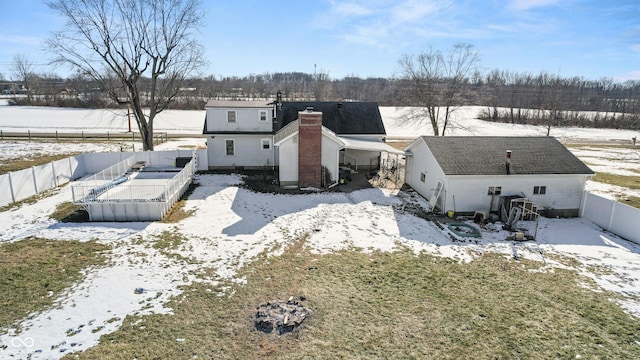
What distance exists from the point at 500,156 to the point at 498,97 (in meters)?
85.8

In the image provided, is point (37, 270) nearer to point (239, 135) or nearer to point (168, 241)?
point (168, 241)

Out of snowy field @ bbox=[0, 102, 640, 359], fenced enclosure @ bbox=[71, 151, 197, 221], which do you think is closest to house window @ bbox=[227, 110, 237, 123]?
fenced enclosure @ bbox=[71, 151, 197, 221]

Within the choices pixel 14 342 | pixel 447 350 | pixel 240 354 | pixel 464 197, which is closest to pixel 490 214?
pixel 464 197

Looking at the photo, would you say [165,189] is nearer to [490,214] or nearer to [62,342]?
[62,342]

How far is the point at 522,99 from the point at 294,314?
101 metres

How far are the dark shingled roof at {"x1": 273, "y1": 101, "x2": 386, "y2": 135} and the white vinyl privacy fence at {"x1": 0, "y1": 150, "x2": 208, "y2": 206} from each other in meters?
6.83

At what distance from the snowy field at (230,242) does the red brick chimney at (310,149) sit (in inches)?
75.9

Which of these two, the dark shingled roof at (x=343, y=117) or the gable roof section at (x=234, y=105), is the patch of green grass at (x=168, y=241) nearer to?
the gable roof section at (x=234, y=105)

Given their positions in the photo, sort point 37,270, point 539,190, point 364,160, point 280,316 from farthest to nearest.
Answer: point 364,160 < point 539,190 < point 37,270 < point 280,316

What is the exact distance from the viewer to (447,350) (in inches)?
341

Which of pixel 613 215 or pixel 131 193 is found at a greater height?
pixel 131 193

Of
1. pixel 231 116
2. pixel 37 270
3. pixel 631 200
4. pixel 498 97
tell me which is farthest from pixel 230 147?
pixel 498 97

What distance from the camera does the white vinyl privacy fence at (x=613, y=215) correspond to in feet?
52.1

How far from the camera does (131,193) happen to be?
17.0 meters
